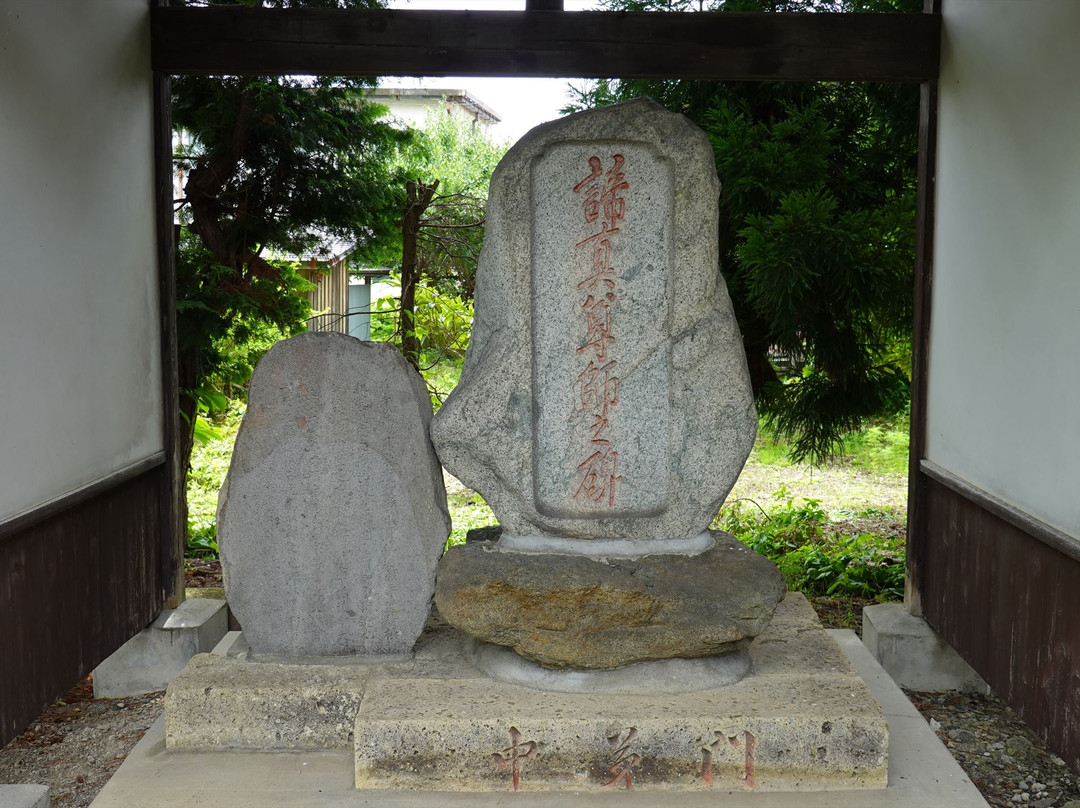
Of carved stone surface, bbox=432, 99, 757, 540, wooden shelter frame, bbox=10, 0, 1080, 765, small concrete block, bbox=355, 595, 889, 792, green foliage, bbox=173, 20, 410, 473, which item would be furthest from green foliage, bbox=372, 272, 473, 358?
small concrete block, bbox=355, 595, 889, 792

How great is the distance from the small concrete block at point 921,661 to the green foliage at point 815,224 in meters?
1.47

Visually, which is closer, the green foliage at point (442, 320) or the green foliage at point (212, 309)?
the green foliage at point (212, 309)

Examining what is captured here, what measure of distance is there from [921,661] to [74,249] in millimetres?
4245

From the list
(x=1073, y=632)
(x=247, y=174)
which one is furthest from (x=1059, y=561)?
(x=247, y=174)

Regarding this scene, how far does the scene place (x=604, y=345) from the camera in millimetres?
3934

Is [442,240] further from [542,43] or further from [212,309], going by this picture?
[542,43]

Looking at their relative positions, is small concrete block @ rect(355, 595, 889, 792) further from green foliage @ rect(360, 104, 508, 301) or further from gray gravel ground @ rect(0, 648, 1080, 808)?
green foliage @ rect(360, 104, 508, 301)

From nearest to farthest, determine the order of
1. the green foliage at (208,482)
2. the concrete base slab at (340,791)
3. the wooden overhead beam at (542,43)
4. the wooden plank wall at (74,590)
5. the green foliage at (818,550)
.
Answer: the concrete base slab at (340,791) < the wooden plank wall at (74,590) < the wooden overhead beam at (542,43) < the green foliage at (818,550) < the green foliage at (208,482)

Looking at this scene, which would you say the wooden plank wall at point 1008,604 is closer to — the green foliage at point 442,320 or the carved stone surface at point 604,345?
the carved stone surface at point 604,345

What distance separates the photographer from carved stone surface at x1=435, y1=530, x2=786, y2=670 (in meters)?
3.67

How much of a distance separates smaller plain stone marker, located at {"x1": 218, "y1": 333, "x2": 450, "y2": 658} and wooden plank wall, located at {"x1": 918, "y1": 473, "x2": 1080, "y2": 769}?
2227mm

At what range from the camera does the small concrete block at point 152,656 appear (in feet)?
16.7

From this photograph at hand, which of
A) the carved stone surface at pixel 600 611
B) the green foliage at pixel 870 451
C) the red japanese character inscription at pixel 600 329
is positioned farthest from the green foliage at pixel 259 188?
the green foliage at pixel 870 451

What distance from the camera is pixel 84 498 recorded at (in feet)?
13.5
